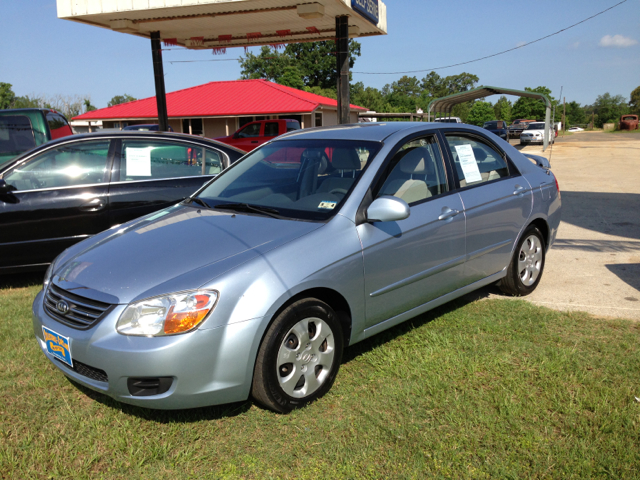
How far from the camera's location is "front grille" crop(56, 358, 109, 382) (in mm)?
2711

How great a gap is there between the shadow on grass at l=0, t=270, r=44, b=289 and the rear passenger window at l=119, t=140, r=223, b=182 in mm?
1514

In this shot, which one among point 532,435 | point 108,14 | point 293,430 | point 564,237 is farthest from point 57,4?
point 532,435

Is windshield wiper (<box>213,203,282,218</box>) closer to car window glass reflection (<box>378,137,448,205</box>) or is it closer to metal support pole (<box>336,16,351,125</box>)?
car window glass reflection (<box>378,137,448,205</box>)

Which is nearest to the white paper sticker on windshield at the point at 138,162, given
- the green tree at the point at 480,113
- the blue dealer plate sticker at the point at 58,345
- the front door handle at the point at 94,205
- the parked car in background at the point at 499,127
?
the front door handle at the point at 94,205

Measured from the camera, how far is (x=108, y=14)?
37.7 ft

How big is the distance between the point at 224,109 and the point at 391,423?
30.3 meters

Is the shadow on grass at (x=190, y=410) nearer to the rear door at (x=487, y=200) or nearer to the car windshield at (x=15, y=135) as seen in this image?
the rear door at (x=487, y=200)

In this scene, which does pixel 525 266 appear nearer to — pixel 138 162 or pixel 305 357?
pixel 305 357

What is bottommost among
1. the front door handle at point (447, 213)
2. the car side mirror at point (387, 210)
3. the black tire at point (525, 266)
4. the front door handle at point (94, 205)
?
the black tire at point (525, 266)

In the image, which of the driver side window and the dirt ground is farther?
the driver side window

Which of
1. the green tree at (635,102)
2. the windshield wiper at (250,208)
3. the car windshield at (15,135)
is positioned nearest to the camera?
the windshield wiper at (250,208)

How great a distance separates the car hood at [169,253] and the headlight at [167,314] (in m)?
0.05

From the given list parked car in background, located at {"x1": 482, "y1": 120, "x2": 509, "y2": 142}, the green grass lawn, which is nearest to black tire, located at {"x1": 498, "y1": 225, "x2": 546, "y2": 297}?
the green grass lawn

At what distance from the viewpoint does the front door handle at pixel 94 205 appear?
520cm
